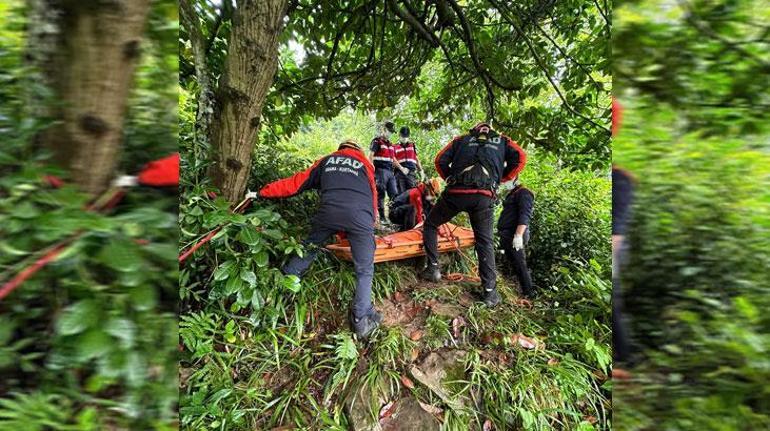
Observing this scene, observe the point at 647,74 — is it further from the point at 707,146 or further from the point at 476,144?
the point at 476,144

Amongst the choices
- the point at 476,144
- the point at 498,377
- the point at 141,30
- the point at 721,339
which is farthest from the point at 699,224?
the point at 476,144

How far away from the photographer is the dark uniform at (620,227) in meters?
0.68

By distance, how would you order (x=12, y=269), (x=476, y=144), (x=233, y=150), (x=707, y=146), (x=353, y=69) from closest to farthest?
1. (x=12, y=269)
2. (x=707, y=146)
3. (x=233, y=150)
4. (x=476, y=144)
5. (x=353, y=69)

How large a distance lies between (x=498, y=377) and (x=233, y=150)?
1.93 metres

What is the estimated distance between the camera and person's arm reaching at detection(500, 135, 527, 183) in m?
3.08

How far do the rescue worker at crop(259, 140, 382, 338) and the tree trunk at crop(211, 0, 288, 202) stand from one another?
1.48 ft

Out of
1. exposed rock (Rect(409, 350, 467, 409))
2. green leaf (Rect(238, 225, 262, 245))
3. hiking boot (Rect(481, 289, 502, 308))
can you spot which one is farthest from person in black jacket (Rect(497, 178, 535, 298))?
green leaf (Rect(238, 225, 262, 245))

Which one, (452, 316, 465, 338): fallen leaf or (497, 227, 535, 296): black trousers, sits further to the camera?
(497, 227, 535, 296): black trousers

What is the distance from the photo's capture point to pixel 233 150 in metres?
1.94

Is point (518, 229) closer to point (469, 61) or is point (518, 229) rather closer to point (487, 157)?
point (487, 157)

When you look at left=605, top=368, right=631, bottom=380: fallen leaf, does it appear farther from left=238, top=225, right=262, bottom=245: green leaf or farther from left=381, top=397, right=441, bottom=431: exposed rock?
left=238, top=225, right=262, bottom=245: green leaf

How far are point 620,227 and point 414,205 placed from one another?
3554mm

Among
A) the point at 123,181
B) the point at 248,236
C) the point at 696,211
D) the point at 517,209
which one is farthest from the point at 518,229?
the point at 123,181

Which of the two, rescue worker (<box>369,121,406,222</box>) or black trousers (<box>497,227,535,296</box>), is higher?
rescue worker (<box>369,121,406,222</box>)
